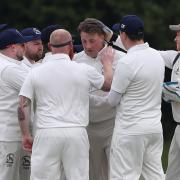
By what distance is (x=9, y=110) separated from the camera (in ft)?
37.4

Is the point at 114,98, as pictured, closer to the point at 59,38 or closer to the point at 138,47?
the point at 138,47

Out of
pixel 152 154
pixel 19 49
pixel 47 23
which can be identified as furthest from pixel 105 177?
pixel 47 23

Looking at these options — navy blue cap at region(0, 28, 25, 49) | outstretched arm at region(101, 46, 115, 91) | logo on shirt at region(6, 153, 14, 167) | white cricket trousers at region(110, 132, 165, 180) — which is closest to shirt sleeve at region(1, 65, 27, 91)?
navy blue cap at region(0, 28, 25, 49)

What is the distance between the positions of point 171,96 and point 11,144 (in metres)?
1.94

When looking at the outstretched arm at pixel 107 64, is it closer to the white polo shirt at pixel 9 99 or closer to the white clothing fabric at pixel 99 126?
the white clothing fabric at pixel 99 126

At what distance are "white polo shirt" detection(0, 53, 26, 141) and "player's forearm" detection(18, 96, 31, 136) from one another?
0.40 m

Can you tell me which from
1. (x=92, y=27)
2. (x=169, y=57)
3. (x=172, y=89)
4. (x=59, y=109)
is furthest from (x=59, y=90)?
(x=169, y=57)

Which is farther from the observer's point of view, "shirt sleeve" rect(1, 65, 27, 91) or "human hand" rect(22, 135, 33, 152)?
"shirt sleeve" rect(1, 65, 27, 91)

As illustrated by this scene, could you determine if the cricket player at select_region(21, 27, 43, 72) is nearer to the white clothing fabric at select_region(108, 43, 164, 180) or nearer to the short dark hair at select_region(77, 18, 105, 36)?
the short dark hair at select_region(77, 18, 105, 36)

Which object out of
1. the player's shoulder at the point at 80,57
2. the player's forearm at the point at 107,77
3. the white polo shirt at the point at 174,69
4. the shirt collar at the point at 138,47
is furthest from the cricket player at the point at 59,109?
the white polo shirt at the point at 174,69

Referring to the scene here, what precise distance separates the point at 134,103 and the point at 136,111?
0.09m

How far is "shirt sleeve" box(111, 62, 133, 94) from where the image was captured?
10.8 m

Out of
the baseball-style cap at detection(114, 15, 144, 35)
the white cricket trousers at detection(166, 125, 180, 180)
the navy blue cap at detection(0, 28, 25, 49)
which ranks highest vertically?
the baseball-style cap at detection(114, 15, 144, 35)

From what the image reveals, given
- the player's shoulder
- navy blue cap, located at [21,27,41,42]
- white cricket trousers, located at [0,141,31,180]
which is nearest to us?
white cricket trousers, located at [0,141,31,180]
